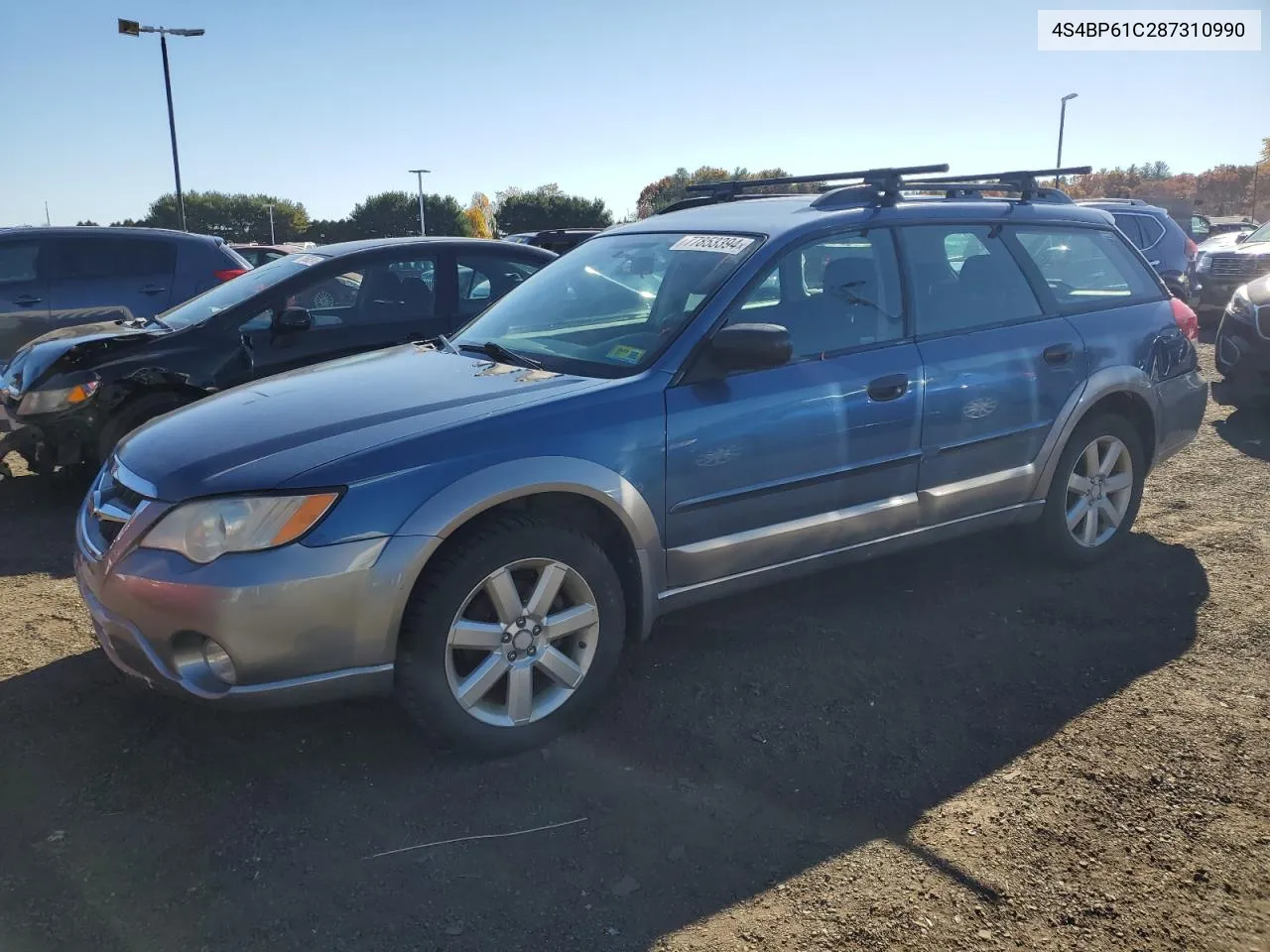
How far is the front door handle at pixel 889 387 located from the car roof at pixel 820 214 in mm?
647

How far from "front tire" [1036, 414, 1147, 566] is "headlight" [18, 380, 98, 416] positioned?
5159 mm

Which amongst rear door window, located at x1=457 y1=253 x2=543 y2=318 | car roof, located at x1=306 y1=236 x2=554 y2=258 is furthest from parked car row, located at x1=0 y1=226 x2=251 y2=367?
rear door window, located at x1=457 y1=253 x2=543 y2=318

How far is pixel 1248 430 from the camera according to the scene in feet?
25.6

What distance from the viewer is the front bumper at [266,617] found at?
282 cm

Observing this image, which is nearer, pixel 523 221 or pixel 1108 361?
pixel 1108 361

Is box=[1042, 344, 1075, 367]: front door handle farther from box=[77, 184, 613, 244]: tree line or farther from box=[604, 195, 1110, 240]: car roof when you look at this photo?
box=[77, 184, 613, 244]: tree line

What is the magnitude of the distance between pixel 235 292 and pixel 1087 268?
499cm

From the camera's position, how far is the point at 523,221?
47.6m

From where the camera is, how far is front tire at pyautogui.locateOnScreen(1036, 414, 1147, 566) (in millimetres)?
4684

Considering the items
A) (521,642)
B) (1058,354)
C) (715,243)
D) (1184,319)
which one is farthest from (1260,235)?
(521,642)

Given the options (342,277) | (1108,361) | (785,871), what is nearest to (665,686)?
(785,871)

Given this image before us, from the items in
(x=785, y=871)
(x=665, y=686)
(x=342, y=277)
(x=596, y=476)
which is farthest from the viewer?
(x=342, y=277)

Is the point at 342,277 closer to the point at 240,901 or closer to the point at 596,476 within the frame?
the point at 596,476

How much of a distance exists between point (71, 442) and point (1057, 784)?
213 inches
